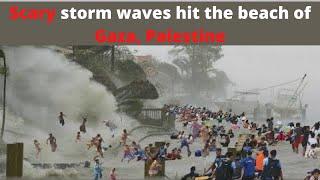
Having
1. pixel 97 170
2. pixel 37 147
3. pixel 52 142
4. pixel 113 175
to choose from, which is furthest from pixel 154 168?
pixel 37 147

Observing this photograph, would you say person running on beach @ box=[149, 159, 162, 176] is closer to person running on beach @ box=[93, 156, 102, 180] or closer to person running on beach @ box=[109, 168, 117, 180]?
person running on beach @ box=[109, 168, 117, 180]

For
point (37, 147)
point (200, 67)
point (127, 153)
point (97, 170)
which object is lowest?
point (97, 170)

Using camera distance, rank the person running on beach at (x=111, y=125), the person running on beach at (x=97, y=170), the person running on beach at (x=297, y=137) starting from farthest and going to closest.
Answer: the person running on beach at (x=111, y=125) → the person running on beach at (x=297, y=137) → the person running on beach at (x=97, y=170)

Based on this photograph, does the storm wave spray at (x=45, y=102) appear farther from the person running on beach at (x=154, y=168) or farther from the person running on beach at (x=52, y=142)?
the person running on beach at (x=154, y=168)

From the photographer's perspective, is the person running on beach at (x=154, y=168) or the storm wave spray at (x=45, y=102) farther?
the storm wave spray at (x=45, y=102)

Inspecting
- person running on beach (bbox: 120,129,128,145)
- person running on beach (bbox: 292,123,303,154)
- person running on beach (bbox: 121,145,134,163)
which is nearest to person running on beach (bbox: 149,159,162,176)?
person running on beach (bbox: 121,145,134,163)

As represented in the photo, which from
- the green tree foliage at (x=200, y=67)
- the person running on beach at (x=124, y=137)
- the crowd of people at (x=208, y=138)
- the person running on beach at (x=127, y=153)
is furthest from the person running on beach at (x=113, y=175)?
the green tree foliage at (x=200, y=67)

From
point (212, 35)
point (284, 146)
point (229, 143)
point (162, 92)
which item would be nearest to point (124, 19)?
point (212, 35)

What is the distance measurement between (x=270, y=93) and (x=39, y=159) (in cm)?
712

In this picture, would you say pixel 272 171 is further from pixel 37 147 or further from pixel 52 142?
pixel 37 147

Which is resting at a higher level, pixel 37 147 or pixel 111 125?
pixel 111 125

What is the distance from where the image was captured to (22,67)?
51.2 ft

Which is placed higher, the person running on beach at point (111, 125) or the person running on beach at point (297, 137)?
the person running on beach at point (111, 125)

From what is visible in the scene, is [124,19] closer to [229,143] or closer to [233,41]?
[233,41]
